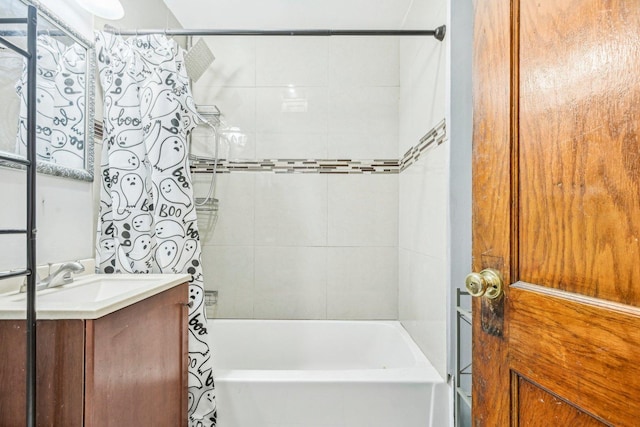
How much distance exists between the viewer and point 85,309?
32.0 inches

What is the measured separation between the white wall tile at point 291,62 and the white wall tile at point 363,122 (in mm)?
179

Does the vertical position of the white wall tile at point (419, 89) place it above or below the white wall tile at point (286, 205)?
above

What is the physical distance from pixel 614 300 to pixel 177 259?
1.39 meters

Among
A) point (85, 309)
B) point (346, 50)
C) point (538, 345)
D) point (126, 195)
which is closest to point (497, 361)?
point (538, 345)

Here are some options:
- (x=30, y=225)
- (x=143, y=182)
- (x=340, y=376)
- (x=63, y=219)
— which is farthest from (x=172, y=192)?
(x=340, y=376)

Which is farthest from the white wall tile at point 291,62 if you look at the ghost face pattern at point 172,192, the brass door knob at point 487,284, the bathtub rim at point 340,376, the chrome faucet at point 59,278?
the brass door knob at point 487,284

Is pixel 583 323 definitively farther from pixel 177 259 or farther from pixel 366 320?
pixel 366 320

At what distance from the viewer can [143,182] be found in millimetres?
1455

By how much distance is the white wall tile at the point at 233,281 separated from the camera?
233 cm

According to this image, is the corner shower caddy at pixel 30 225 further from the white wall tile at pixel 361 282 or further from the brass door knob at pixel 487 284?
the white wall tile at pixel 361 282

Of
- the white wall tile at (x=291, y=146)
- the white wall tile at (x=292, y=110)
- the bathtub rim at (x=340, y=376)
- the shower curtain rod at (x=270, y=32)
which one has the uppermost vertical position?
the shower curtain rod at (x=270, y=32)

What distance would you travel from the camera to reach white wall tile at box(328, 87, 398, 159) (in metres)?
2.34

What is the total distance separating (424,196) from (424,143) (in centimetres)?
26

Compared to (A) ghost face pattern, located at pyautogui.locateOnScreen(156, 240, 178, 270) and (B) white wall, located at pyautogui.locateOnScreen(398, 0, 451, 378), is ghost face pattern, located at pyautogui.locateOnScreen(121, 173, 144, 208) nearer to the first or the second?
(A) ghost face pattern, located at pyautogui.locateOnScreen(156, 240, 178, 270)
